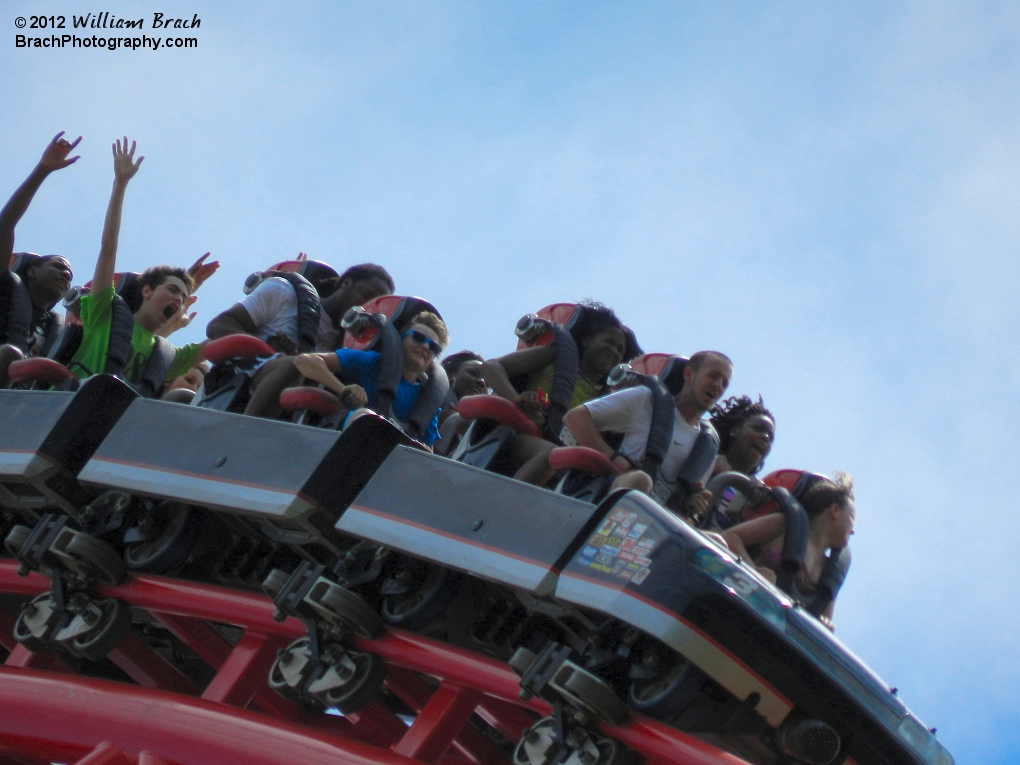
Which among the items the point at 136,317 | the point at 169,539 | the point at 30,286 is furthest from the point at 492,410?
the point at 30,286

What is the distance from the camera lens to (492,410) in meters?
4.45

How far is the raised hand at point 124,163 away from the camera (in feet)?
18.0

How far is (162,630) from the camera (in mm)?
5434

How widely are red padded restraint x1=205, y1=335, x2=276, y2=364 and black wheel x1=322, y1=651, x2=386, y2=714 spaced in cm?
104

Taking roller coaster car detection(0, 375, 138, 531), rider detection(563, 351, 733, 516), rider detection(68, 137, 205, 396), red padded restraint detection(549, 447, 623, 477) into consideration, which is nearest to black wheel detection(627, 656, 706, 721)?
red padded restraint detection(549, 447, 623, 477)

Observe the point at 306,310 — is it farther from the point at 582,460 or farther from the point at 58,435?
the point at 582,460

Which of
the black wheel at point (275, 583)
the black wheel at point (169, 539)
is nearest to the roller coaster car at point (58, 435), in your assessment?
the black wheel at point (169, 539)

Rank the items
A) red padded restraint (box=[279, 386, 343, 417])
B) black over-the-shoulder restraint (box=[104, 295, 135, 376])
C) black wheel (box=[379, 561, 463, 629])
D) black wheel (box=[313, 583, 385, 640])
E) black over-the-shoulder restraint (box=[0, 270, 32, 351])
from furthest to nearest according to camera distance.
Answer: black over-the-shoulder restraint (box=[0, 270, 32, 351])
black over-the-shoulder restraint (box=[104, 295, 135, 376])
red padded restraint (box=[279, 386, 343, 417])
black wheel (box=[379, 561, 463, 629])
black wheel (box=[313, 583, 385, 640])

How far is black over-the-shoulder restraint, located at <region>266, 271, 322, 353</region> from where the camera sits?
5395mm

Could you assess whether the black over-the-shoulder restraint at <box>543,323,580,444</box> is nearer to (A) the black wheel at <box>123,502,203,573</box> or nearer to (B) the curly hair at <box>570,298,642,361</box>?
(B) the curly hair at <box>570,298,642,361</box>

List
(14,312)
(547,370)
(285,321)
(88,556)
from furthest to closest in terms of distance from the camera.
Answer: (14,312) → (285,321) → (547,370) → (88,556)

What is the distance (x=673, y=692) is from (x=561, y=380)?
5.21 ft

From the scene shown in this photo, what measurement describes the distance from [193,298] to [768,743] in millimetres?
3448

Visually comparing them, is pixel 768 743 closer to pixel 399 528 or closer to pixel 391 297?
pixel 399 528
